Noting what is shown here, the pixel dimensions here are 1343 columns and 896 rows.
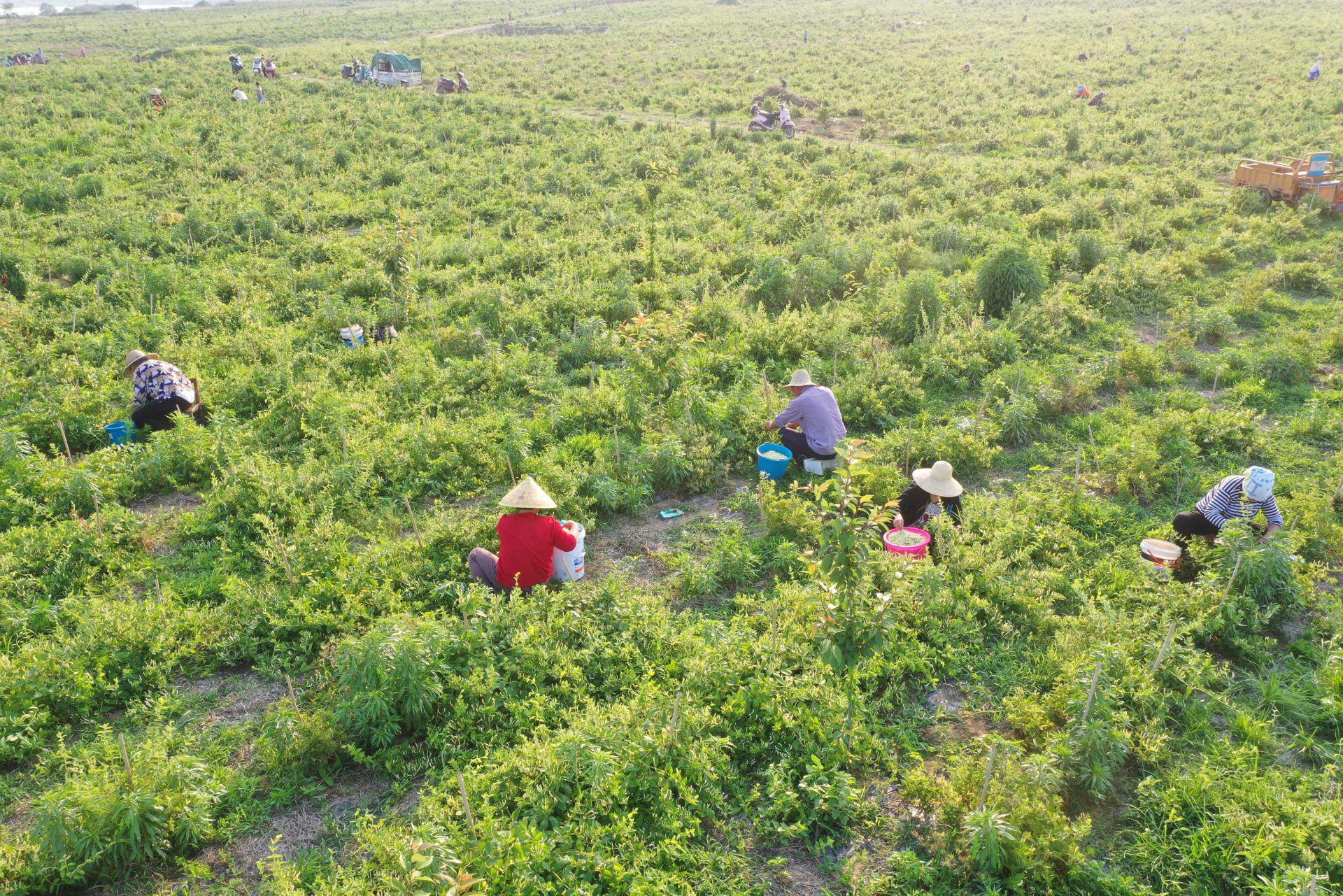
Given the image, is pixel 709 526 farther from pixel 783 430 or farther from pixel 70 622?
pixel 70 622

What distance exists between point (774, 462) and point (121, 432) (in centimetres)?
749

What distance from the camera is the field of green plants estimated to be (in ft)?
16.9

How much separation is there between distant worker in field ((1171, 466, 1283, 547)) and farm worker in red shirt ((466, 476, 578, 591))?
550 cm

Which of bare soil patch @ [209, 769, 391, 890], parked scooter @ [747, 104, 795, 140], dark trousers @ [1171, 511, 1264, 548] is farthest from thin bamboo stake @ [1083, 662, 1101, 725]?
parked scooter @ [747, 104, 795, 140]

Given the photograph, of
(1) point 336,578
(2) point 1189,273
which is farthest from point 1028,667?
(2) point 1189,273

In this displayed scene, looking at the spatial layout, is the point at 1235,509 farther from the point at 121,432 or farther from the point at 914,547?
the point at 121,432

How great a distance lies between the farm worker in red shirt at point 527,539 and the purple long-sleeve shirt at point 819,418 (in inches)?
118

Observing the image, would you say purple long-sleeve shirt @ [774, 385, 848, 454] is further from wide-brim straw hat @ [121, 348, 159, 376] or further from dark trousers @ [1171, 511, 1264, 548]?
wide-brim straw hat @ [121, 348, 159, 376]

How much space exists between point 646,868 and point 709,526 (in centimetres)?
387

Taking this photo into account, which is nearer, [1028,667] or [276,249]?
[1028,667]

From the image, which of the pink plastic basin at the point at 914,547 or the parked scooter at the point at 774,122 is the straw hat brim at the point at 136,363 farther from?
the parked scooter at the point at 774,122

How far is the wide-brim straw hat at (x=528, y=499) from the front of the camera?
6836mm

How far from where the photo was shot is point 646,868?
4.94 m

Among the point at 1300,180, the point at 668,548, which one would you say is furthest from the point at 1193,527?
the point at 1300,180
